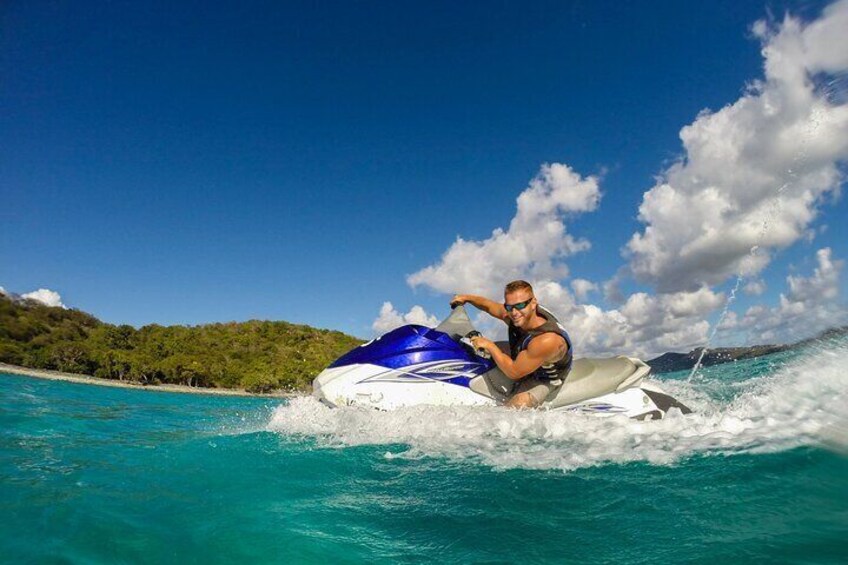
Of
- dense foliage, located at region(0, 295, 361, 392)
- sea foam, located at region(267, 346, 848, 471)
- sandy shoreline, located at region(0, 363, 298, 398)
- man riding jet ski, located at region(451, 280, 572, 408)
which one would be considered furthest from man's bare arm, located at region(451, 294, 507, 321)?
dense foliage, located at region(0, 295, 361, 392)

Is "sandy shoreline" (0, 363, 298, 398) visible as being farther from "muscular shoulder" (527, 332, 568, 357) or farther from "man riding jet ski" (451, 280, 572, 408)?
"muscular shoulder" (527, 332, 568, 357)

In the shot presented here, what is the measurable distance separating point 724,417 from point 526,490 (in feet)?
9.09

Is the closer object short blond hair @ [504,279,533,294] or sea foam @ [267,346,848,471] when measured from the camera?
sea foam @ [267,346,848,471]

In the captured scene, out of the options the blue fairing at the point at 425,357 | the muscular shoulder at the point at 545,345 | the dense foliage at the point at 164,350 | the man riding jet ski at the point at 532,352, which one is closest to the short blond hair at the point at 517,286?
the man riding jet ski at the point at 532,352

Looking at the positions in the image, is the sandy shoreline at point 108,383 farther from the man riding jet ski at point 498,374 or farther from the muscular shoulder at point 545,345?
the muscular shoulder at point 545,345

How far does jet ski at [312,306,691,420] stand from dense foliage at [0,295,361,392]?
48.6m

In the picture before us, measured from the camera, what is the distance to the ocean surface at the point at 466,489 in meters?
2.86

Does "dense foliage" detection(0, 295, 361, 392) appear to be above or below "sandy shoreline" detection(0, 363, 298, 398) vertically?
above

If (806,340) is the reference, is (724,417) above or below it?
below

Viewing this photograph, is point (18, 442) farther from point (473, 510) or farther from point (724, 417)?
point (724, 417)

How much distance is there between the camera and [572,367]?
6.38m

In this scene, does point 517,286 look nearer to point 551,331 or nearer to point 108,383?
point 551,331

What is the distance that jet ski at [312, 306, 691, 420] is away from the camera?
6027 millimetres

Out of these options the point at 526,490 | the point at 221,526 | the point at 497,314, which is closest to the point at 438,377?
the point at 497,314
